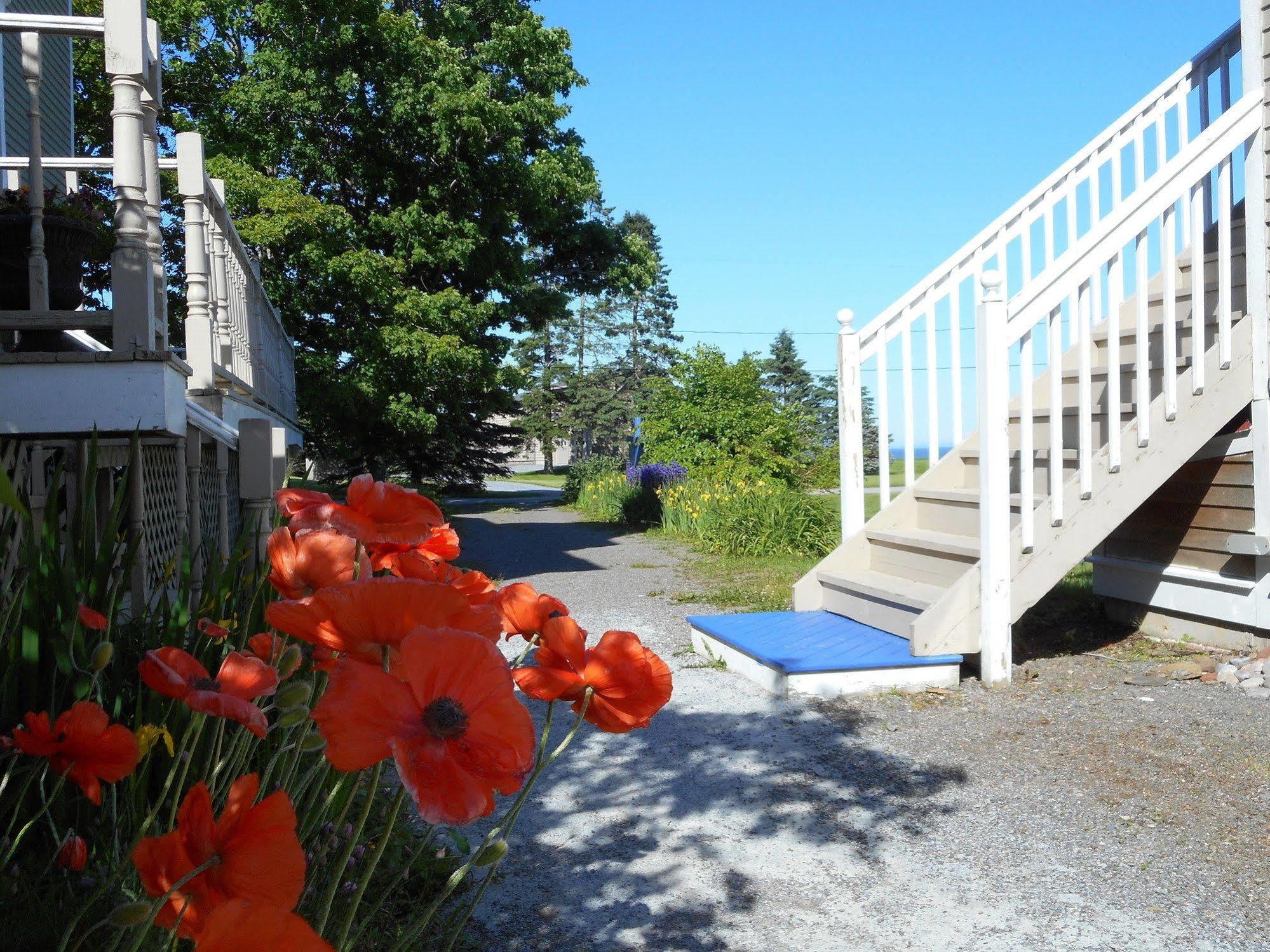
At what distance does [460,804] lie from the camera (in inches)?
29.0

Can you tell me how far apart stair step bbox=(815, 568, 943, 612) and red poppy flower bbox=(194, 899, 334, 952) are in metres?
4.28

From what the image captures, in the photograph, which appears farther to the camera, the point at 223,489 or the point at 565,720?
the point at 565,720

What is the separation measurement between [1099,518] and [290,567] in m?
4.38

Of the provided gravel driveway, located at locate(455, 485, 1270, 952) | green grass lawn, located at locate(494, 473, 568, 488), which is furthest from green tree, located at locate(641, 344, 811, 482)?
green grass lawn, located at locate(494, 473, 568, 488)

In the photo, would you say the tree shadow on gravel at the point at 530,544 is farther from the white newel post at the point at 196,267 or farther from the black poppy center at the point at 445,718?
the black poppy center at the point at 445,718

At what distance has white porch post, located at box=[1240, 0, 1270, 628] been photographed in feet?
15.8

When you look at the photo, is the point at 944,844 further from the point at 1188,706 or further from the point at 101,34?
the point at 101,34

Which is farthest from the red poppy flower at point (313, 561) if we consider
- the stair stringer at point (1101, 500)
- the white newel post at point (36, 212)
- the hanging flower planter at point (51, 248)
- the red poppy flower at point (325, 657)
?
the stair stringer at point (1101, 500)

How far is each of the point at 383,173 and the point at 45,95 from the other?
6.30m

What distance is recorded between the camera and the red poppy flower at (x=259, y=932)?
649 mm

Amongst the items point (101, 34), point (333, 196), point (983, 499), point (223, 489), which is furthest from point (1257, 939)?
point (333, 196)

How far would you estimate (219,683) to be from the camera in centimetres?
100

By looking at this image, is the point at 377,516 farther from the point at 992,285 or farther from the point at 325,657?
the point at 992,285

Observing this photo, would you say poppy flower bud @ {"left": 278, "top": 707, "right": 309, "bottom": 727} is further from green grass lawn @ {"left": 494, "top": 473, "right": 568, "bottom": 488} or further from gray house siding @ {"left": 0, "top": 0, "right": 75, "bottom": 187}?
green grass lawn @ {"left": 494, "top": 473, "right": 568, "bottom": 488}
